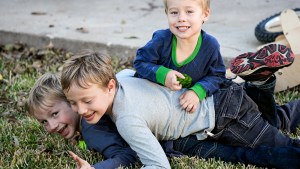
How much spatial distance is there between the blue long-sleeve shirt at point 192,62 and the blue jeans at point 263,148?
1.13 feet

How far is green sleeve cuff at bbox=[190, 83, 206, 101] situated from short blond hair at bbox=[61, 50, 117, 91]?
54 centimetres

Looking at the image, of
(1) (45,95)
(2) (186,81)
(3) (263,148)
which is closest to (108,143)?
(1) (45,95)

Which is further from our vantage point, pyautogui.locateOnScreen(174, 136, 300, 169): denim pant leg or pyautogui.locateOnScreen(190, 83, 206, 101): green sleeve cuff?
pyautogui.locateOnScreen(190, 83, 206, 101): green sleeve cuff

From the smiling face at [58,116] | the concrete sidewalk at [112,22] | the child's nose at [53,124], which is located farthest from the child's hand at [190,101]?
the concrete sidewalk at [112,22]

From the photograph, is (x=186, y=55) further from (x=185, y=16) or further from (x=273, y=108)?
(x=273, y=108)

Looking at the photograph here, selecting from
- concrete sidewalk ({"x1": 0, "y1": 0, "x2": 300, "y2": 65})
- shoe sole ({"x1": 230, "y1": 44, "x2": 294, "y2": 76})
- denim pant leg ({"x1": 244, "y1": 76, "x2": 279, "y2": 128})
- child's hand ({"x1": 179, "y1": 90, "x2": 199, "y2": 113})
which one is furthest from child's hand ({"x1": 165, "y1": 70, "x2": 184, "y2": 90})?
concrete sidewalk ({"x1": 0, "y1": 0, "x2": 300, "y2": 65})

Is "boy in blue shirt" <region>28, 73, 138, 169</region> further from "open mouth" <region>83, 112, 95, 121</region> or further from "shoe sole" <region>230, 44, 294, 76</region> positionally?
"shoe sole" <region>230, 44, 294, 76</region>

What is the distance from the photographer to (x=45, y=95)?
4.19 meters

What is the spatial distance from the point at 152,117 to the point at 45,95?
79 cm

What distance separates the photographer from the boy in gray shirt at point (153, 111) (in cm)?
375

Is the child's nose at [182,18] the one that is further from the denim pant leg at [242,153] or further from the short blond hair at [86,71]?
the denim pant leg at [242,153]

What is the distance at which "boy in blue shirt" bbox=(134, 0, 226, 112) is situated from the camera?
155 inches

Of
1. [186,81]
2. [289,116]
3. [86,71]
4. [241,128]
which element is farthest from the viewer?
[289,116]

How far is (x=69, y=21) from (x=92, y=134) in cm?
401
